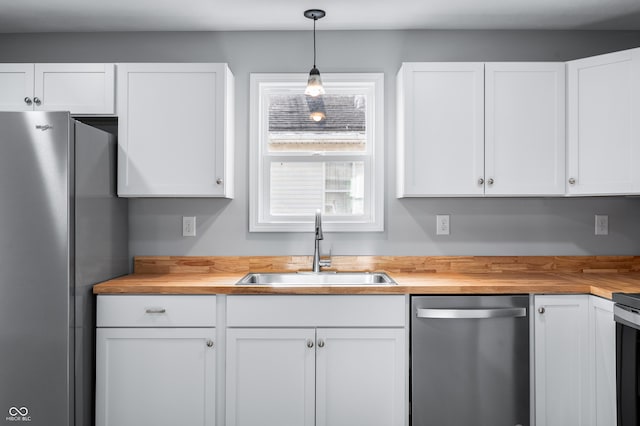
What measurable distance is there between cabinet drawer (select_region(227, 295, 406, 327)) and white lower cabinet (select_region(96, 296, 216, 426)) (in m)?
0.21

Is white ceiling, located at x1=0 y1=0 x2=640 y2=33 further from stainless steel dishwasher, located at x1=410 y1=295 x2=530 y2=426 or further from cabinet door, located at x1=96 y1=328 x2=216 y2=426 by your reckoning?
cabinet door, located at x1=96 y1=328 x2=216 y2=426

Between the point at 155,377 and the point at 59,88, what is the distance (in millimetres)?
1648

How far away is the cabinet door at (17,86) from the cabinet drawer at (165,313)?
49.6 inches

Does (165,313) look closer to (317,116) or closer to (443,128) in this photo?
(317,116)

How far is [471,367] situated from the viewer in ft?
6.85

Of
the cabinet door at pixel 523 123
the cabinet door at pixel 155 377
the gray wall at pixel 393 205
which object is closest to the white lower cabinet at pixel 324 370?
the cabinet door at pixel 155 377

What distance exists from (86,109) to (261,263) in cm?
131

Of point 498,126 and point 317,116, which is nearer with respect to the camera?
point 498,126

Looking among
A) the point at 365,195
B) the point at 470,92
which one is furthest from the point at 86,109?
the point at 470,92

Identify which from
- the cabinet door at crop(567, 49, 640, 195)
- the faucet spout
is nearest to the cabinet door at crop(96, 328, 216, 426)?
the faucet spout

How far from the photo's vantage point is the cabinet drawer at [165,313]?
212 centimetres

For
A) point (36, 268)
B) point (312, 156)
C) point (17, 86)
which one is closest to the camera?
point (36, 268)

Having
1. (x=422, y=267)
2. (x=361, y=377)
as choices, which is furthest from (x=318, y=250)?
(x=361, y=377)

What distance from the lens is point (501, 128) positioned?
239cm
